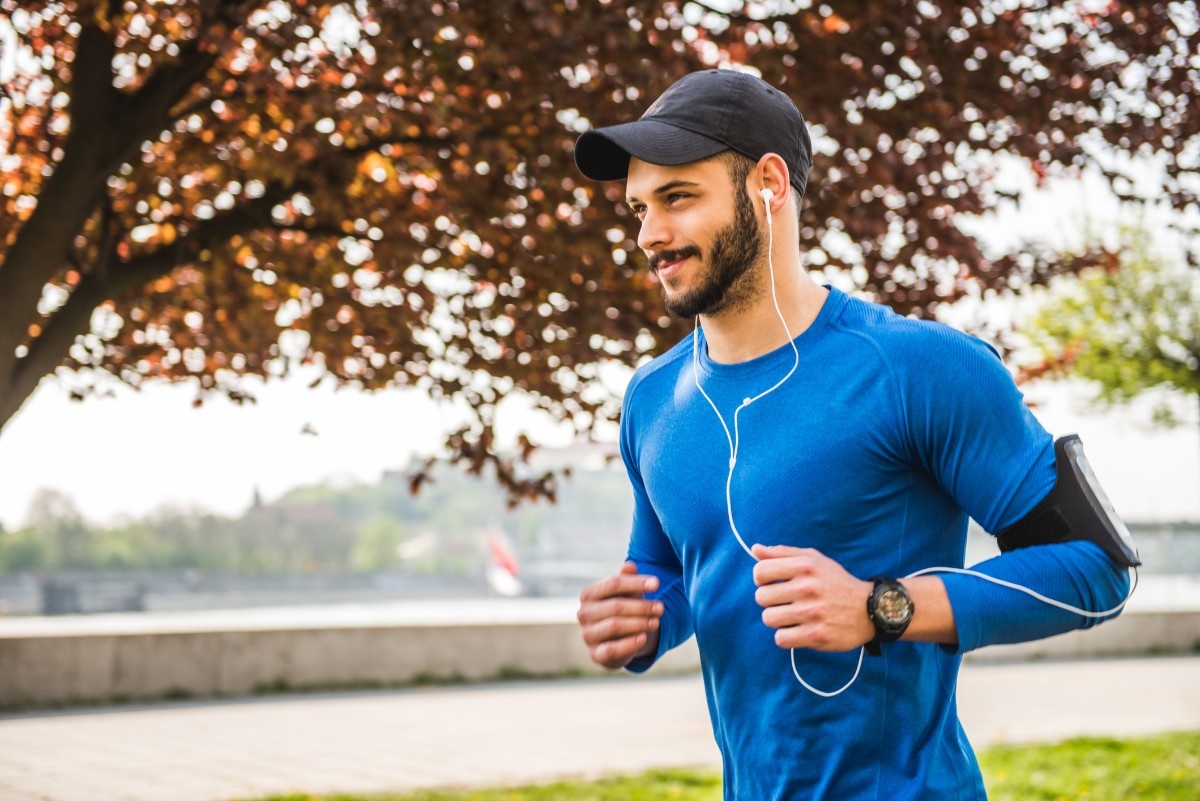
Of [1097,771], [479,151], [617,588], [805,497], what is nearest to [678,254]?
[805,497]

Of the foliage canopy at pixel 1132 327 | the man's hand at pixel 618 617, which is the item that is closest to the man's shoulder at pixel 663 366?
the man's hand at pixel 618 617

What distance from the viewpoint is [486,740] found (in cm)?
986

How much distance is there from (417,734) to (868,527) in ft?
27.5

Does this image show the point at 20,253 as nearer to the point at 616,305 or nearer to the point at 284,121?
the point at 284,121

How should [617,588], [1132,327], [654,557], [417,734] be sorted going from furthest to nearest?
[1132,327], [417,734], [654,557], [617,588]

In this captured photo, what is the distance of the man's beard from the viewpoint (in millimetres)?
2344

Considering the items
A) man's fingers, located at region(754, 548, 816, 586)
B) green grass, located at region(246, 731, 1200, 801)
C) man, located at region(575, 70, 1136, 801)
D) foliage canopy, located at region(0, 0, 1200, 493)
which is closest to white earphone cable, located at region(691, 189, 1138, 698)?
man, located at region(575, 70, 1136, 801)

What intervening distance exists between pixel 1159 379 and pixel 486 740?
51.2 ft

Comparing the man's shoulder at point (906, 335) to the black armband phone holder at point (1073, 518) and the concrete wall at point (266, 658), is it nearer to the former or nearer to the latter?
the black armband phone holder at point (1073, 518)

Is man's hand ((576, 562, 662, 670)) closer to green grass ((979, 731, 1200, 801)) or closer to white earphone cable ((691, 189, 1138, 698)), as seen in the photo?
white earphone cable ((691, 189, 1138, 698))

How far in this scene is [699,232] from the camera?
Result: 2332 mm

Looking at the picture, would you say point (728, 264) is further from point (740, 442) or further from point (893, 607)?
point (893, 607)

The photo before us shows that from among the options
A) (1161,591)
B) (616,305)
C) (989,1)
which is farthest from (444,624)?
(1161,591)

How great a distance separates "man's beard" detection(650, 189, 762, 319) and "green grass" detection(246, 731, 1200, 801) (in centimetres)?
549
